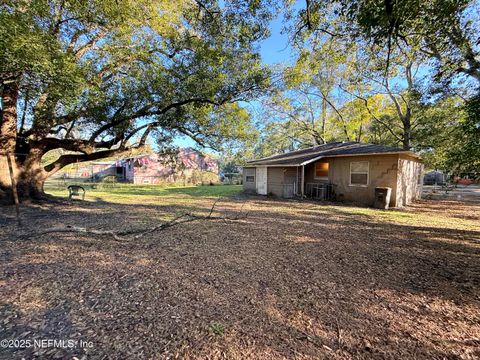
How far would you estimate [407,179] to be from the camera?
37.9 feet

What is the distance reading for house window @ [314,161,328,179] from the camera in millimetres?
13483

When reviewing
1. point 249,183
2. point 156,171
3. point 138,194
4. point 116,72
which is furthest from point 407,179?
point 156,171

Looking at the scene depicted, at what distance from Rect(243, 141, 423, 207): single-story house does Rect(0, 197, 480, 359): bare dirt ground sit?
18.2ft

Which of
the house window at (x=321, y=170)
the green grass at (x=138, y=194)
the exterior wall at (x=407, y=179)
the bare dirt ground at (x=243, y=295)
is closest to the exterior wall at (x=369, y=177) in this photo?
the exterior wall at (x=407, y=179)

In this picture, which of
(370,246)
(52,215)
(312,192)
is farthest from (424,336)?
(312,192)

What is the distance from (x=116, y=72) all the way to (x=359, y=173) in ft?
39.4

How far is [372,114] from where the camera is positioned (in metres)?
18.7

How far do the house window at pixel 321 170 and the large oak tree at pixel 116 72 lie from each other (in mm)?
7135

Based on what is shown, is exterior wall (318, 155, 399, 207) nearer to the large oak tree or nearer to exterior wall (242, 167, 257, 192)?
exterior wall (242, 167, 257, 192)

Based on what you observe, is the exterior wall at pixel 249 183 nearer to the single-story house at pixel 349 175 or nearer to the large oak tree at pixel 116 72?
the single-story house at pixel 349 175

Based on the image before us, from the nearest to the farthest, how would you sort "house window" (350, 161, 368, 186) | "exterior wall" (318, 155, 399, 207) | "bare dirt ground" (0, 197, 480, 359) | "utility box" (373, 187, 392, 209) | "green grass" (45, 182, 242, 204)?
"bare dirt ground" (0, 197, 480, 359)
"utility box" (373, 187, 392, 209)
"exterior wall" (318, 155, 399, 207)
"house window" (350, 161, 368, 186)
"green grass" (45, 182, 242, 204)

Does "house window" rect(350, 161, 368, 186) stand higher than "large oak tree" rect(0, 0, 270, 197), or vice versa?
"large oak tree" rect(0, 0, 270, 197)

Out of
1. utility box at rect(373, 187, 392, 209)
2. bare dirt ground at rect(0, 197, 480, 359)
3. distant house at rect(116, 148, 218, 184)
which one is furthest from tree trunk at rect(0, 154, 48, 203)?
distant house at rect(116, 148, 218, 184)

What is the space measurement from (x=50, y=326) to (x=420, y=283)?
4.73 meters
